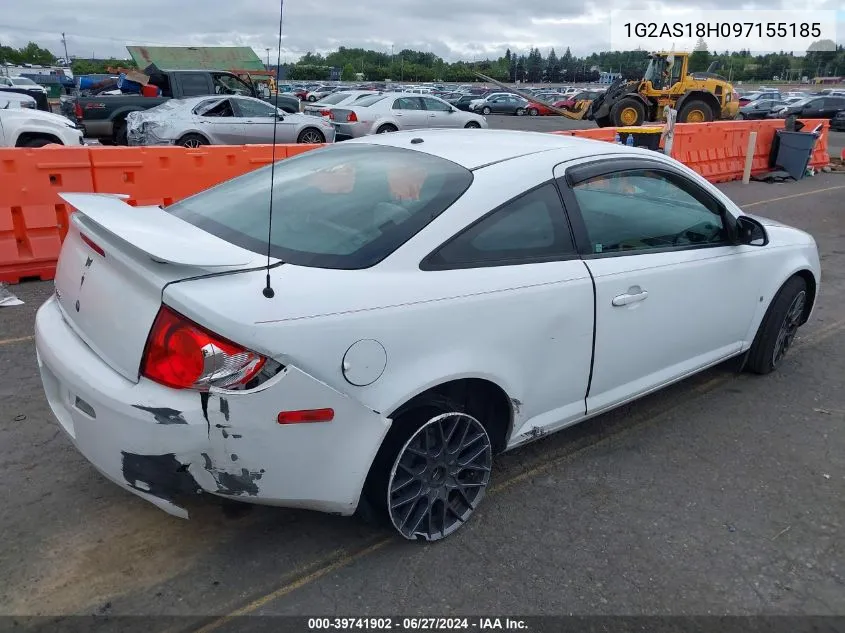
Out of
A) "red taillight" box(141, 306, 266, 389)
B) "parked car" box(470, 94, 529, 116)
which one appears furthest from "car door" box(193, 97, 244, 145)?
"parked car" box(470, 94, 529, 116)

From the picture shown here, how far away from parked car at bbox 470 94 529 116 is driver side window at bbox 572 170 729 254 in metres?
40.2

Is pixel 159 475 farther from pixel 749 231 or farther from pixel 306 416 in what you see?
pixel 749 231

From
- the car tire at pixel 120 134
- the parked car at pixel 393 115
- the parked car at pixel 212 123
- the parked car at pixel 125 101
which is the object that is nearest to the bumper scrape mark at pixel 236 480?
the parked car at pixel 212 123

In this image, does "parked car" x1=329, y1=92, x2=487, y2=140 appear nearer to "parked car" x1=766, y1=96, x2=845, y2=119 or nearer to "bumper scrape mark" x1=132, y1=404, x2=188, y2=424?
"bumper scrape mark" x1=132, y1=404, x2=188, y2=424

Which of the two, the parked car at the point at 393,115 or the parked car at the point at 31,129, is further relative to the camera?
the parked car at the point at 393,115

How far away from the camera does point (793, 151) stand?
1434 centimetres

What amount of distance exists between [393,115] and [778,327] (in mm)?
14615

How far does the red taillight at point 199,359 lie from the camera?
2141 mm

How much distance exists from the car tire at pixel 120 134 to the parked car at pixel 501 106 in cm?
2958

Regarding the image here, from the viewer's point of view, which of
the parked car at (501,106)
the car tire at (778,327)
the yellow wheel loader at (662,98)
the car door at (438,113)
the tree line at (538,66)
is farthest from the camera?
the tree line at (538,66)

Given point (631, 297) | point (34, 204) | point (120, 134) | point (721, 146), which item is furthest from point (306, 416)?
point (120, 134)

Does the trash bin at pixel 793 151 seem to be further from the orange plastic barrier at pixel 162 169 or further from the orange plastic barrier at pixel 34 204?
the orange plastic barrier at pixel 34 204

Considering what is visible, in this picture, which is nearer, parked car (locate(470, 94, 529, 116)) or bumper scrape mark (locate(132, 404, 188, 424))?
bumper scrape mark (locate(132, 404, 188, 424))

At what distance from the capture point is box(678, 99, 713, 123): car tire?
2284 cm
